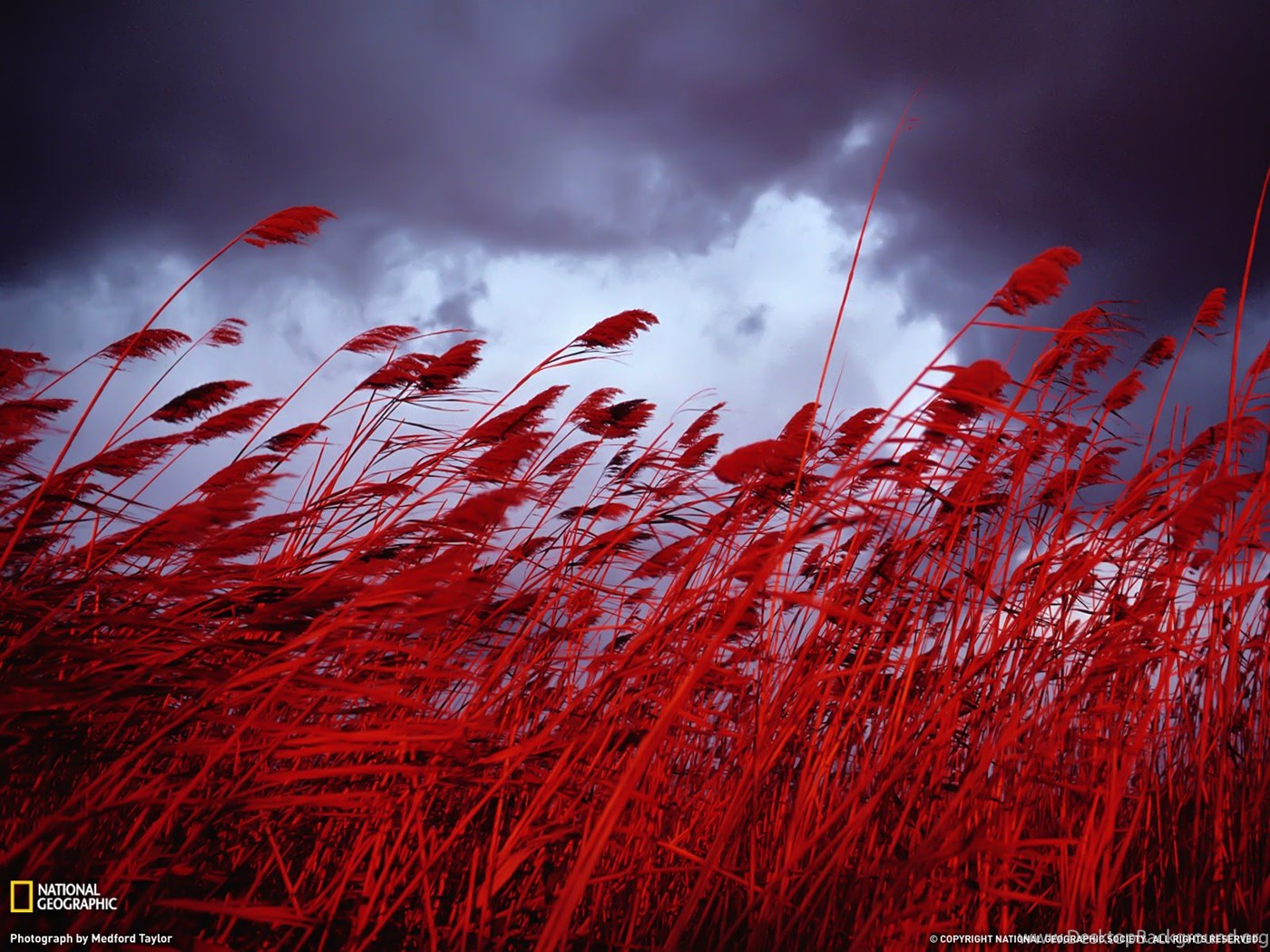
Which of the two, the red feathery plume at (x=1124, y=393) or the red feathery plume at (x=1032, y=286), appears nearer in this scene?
the red feathery plume at (x=1032, y=286)

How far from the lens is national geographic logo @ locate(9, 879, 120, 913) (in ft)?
3.90

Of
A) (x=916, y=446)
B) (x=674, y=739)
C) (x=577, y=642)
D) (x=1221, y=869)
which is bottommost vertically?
(x=1221, y=869)

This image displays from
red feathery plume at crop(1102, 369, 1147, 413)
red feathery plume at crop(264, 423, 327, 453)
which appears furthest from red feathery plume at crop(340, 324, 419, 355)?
red feathery plume at crop(1102, 369, 1147, 413)

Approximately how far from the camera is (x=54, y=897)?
48.1 inches

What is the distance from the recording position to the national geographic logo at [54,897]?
119cm

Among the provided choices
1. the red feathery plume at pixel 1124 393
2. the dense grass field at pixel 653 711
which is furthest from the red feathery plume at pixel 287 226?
the red feathery plume at pixel 1124 393

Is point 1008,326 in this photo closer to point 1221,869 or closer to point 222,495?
point 1221,869

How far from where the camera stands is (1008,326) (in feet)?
5.50

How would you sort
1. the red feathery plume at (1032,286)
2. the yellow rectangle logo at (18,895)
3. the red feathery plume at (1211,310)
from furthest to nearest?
the red feathery plume at (1211,310)
the red feathery plume at (1032,286)
the yellow rectangle logo at (18,895)

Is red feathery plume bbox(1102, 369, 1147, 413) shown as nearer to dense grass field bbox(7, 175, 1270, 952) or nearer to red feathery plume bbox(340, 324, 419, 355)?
dense grass field bbox(7, 175, 1270, 952)

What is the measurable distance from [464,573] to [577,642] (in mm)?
745

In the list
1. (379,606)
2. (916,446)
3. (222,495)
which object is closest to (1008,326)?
(916,446)

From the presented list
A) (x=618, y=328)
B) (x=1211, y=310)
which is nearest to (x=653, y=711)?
(x=618, y=328)

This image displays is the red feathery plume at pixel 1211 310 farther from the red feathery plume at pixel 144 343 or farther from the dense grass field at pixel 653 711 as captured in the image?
the red feathery plume at pixel 144 343
